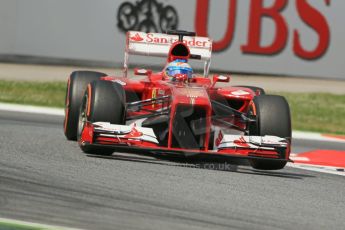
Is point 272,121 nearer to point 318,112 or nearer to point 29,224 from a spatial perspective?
point 29,224

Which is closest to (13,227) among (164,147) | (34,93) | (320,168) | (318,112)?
(164,147)

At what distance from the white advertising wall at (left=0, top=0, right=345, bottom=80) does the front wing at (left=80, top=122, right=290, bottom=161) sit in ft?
48.7

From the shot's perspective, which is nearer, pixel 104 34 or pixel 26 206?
pixel 26 206

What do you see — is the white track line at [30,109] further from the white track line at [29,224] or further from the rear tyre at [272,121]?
the white track line at [29,224]

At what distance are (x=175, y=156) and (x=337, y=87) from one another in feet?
45.1

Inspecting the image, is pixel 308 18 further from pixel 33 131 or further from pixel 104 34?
pixel 33 131

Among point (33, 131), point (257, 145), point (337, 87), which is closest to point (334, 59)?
point (337, 87)

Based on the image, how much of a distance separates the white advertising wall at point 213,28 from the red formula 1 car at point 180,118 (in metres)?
13.3

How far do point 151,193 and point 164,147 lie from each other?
1.87 metres

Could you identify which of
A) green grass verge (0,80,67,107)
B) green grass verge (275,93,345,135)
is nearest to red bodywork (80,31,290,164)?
green grass verge (275,93,345,135)

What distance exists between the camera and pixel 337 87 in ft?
79.0

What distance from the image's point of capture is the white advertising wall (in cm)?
2462

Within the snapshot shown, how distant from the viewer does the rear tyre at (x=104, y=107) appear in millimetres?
9984

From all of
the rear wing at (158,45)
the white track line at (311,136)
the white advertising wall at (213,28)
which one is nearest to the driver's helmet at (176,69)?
the rear wing at (158,45)
